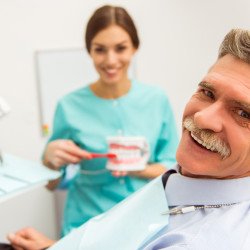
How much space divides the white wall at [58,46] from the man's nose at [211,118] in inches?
43.9

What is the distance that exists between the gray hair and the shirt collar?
254 millimetres

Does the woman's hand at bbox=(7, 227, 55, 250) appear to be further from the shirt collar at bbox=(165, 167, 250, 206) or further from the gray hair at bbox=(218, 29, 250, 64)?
the gray hair at bbox=(218, 29, 250, 64)

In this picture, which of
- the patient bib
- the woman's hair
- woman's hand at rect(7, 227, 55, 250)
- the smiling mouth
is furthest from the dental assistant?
the smiling mouth

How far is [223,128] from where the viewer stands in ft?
2.69

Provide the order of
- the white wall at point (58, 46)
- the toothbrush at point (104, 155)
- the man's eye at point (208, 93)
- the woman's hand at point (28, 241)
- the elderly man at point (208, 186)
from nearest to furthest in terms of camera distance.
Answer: the elderly man at point (208, 186) → the man's eye at point (208, 93) → the woman's hand at point (28, 241) → the toothbrush at point (104, 155) → the white wall at point (58, 46)

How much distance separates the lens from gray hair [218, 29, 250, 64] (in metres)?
0.83

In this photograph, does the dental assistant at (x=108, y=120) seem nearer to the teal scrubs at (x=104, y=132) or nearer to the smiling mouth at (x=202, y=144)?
the teal scrubs at (x=104, y=132)

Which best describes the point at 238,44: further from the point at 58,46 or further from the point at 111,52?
the point at 58,46

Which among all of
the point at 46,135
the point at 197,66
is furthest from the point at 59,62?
the point at 197,66

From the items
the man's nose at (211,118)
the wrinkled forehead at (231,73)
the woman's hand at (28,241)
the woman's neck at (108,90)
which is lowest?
the woman's hand at (28,241)

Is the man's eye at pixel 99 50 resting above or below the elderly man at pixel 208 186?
above

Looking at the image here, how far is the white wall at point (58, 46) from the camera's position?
6.70 ft

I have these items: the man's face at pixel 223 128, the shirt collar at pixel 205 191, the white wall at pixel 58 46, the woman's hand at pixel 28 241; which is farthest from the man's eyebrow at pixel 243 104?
the white wall at pixel 58 46

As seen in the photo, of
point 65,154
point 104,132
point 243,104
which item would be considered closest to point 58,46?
point 104,132
